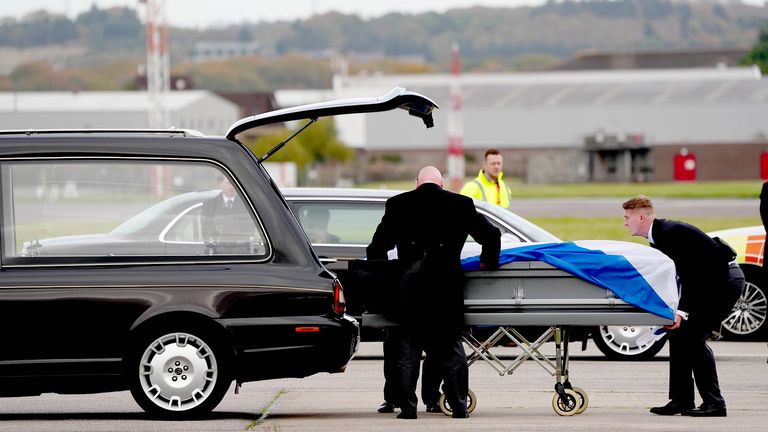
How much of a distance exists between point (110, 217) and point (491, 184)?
282 inches

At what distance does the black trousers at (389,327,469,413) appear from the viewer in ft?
29.7

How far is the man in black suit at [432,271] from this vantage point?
8953 mm

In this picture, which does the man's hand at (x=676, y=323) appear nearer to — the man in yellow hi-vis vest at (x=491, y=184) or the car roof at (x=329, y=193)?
the car roof at (x=329, y=193)

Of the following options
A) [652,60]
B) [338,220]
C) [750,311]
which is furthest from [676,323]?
[652,60]

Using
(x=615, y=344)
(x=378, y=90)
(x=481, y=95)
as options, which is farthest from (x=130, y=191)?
(x=378, y=90)

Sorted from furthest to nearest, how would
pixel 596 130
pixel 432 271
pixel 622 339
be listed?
pixel 596 130 → pixel 622 339 → pixel 432 271

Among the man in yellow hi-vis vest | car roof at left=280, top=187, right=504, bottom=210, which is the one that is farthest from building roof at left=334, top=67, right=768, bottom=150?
car roof at left=280, top=187, right=504, bottom=210

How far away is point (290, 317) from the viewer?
891 centimetres

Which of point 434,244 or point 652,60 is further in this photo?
point 652,60

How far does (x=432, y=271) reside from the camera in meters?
8.96

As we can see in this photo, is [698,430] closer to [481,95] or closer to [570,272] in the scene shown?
[570,272]

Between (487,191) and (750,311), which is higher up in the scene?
(487,191)

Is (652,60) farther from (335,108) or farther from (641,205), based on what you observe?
(335,108)

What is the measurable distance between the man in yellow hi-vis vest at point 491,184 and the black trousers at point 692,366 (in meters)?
6.04
